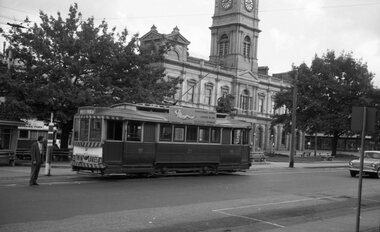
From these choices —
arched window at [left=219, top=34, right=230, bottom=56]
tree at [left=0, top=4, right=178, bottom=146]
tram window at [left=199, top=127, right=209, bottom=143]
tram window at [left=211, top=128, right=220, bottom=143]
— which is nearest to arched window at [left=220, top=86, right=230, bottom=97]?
arched window at [left=219, top=34, right=230, bottom=56]

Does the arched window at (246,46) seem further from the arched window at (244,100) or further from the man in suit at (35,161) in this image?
the man in suit at (35,161)

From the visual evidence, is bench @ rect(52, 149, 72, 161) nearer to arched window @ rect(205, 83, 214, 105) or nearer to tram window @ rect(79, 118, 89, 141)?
tram window @ rect(79, 118, 89, 141)

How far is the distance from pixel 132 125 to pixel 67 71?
10.1m

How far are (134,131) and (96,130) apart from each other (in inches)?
67.5

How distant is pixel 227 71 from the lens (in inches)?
3428

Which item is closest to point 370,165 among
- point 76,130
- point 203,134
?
point 203,134

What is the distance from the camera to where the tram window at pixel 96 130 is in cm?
1994

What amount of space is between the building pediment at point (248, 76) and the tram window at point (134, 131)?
68736mm

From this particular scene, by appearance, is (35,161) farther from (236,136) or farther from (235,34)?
(235,34)

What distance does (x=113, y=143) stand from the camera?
19984 millimetres

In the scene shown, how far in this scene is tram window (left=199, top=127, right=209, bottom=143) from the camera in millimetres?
24094

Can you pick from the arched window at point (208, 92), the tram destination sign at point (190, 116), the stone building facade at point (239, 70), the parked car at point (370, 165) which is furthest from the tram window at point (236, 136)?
the arched window at point (208, 92)

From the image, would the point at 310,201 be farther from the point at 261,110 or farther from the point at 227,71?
the point at 261,110

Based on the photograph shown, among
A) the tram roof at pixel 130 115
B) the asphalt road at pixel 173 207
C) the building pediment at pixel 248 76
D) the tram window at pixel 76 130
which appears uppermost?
the building pediment at pixel 248 76
